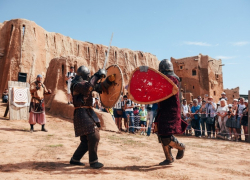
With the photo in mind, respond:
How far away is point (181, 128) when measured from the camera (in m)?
4.20

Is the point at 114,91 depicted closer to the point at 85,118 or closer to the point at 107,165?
the point at 85,118

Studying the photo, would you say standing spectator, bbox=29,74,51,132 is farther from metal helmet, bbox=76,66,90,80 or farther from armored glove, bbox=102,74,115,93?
armored glove, bbox=102,74,115,93

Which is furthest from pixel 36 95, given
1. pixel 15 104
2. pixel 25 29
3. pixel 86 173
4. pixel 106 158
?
pixel 25 29

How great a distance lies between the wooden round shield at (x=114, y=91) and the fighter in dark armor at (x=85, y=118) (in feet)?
0.39

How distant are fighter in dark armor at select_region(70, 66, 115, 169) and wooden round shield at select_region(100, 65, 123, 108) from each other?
12 cm

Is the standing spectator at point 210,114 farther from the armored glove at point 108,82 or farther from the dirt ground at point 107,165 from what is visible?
the armored glove at point 108,82

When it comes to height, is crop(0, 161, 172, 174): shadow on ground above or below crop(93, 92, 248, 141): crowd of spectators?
below

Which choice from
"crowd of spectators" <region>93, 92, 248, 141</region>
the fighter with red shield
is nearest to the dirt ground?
the fighter with red shield

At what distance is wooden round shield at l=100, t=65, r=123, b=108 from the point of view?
4.09 metres

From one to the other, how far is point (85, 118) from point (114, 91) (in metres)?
0.71

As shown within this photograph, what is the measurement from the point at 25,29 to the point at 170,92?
95.1 feet

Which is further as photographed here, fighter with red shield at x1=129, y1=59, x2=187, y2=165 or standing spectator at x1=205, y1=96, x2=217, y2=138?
standing spectator at x1=205, y1=96, x2=217, y2=138

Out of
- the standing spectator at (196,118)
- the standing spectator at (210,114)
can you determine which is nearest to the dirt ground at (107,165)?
the standing spectator at (210,114)

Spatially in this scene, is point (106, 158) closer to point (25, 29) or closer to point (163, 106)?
point (163, 106)
